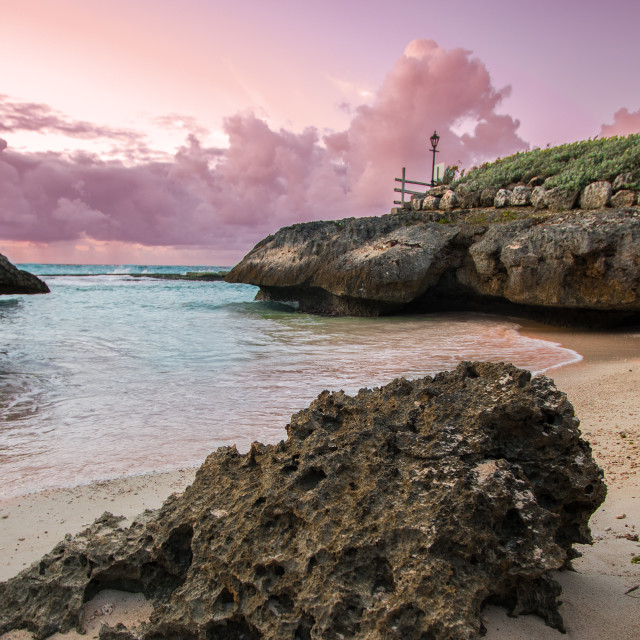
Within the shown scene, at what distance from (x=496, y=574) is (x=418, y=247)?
1405 centimetres

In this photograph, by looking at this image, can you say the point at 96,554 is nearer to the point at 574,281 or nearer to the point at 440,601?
the point at 440,601

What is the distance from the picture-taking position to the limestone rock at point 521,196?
51.3 ft

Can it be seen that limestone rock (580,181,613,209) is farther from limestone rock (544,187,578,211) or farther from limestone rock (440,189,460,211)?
limestone rock (440,189,460,211)

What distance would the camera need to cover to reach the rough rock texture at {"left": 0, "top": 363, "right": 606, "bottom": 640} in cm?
162

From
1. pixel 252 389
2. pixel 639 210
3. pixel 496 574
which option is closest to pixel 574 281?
pixel 639 210

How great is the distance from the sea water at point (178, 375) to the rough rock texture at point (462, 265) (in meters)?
1.21

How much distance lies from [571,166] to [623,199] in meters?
3.50

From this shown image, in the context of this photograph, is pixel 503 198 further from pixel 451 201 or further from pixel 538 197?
pixel 451 201

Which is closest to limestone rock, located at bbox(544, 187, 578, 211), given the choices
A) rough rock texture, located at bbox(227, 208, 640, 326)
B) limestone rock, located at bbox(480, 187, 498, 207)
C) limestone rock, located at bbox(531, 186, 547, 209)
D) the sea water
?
limestone rock, located at bbox(531, 186, 547, 209)

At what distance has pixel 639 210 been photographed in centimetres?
1153

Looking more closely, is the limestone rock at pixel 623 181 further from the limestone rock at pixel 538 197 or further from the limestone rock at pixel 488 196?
the limestone rock at pixel 488 196

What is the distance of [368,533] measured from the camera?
68.0 inches

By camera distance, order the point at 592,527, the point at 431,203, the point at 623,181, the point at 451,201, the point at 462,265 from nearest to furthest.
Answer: the point at 592,527 < the point at 623,181 < the point at 462,265 < the point at 451,201 < the point at 431,203

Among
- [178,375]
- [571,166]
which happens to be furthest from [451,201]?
[178,375]
